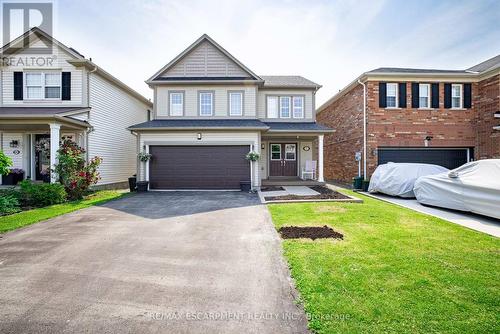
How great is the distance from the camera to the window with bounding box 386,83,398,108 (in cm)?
1434

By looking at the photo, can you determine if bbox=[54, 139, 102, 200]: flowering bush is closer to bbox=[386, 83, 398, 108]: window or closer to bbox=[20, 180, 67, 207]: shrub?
bbox=[20, 180, 67, 207]: shrub

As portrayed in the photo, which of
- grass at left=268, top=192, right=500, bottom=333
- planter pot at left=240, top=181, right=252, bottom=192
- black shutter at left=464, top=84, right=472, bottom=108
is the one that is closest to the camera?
grass at left=268, top=192, right=500, bottom=333

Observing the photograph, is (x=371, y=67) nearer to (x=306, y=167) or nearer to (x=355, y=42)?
(x=355, y=42)

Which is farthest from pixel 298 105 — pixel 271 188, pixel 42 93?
pixel 42 93

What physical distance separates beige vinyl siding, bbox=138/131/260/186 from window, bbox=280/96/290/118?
3.49 metres

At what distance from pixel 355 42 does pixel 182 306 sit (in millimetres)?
11826

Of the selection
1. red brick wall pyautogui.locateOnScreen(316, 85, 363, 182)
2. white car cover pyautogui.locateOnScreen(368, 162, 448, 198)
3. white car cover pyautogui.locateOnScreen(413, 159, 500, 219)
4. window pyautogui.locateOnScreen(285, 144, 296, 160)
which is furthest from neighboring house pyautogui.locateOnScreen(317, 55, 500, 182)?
white car cover pyautogui.locateOnScreen(413, 159, 500, 219)

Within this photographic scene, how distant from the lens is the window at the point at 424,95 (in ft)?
47.2

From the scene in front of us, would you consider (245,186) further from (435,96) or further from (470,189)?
(435,96)

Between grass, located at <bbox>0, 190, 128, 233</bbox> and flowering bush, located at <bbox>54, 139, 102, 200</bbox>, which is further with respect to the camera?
flowering bush, located at <bbox>54, 139, 102, 200</bbox>

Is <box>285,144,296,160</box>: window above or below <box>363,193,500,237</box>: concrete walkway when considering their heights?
above

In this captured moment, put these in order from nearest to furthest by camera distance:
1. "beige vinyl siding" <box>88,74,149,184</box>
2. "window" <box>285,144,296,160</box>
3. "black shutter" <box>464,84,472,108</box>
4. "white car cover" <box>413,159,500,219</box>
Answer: "white car cover" <box>413,159,500,219</box>, "beige vinyl siding" <box>88,74,149,184</box>, "black shutter" <box>464,84,472,108</box>, "window" <box>285,144,296,160</box>

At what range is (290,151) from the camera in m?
17.0

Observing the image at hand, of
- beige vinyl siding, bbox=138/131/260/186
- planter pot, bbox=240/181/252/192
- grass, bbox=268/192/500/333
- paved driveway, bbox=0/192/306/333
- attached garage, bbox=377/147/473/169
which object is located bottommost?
paved driveway, bbox=0/192/306/333
